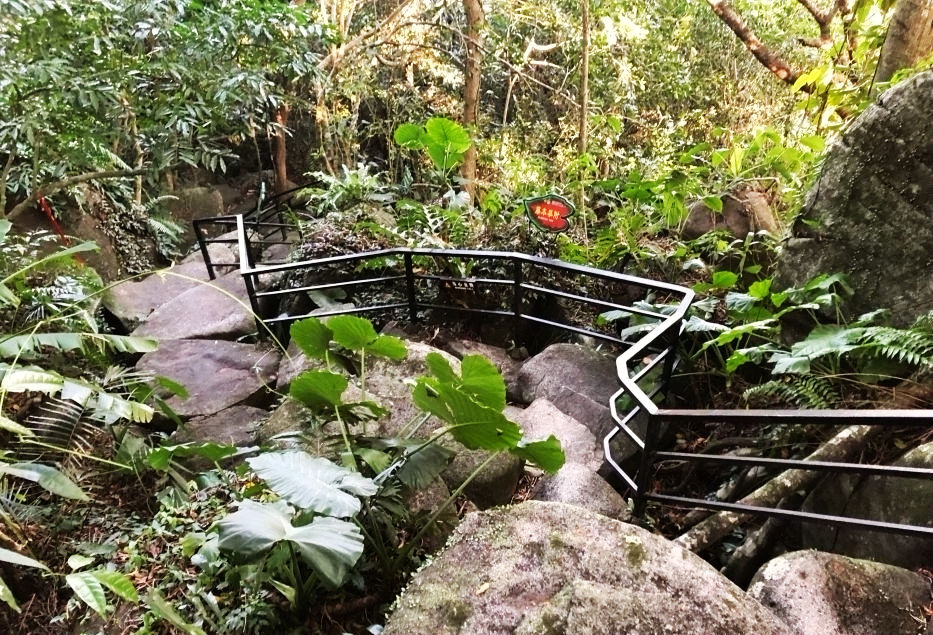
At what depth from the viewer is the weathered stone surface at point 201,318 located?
5.05 meters

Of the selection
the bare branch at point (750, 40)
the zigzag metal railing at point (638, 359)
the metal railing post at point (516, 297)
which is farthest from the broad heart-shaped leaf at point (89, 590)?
the bare branch at point (750, 40)

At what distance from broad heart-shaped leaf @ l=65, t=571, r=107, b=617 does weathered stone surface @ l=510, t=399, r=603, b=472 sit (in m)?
2.07

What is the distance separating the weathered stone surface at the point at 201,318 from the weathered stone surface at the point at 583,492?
322 centimetres

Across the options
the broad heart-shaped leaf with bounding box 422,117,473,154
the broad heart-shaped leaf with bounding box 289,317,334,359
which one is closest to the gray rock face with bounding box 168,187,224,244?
the broad heart-shaped leaf with bounding box 422,117,473,154

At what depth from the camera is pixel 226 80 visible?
3848mm

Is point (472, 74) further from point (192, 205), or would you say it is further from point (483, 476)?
point (192, 205)

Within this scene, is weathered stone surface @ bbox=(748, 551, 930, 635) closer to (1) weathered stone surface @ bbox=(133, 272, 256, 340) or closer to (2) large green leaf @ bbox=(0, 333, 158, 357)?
(2) large green leaf @ bbox=(0, 333, 158, 357)

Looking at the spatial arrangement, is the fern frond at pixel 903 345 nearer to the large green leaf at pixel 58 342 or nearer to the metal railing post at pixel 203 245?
the large green leaf at pixel 58 342

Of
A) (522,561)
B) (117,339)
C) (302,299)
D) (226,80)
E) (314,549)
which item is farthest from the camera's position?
(302,299)

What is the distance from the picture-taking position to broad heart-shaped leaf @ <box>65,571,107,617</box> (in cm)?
158

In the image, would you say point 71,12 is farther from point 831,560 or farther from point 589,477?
point 831,560

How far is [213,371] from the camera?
4.26 meters

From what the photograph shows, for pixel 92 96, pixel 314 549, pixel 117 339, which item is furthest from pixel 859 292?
pixel 92 96

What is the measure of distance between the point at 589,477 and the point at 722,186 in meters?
3.56
